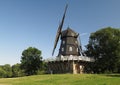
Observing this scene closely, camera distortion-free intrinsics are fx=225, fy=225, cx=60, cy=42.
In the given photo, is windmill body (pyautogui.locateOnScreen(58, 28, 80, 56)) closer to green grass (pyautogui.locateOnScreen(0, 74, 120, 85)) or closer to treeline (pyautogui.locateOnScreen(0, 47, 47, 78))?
treeline (pyautogui.locateOnScreen(0, 47, 47, 78))

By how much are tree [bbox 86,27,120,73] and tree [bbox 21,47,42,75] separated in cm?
1398

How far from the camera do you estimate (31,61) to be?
188 ft

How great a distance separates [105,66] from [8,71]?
227 feet

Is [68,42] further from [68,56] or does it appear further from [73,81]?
[73,81]

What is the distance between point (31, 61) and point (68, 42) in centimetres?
1065

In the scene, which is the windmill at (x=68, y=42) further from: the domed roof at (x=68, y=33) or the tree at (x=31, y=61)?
the tree at (x=31, y=61)

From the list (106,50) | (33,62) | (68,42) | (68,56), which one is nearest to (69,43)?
(68,42)

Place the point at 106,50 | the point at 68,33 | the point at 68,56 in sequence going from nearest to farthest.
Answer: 1. the point at 68,56
2. the point at 106,50
3. the point at 68,33

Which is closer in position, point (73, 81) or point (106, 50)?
point (73, 81)

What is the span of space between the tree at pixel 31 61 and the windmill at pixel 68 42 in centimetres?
499

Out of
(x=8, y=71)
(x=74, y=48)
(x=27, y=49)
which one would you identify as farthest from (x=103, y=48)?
(x=8, y=71)

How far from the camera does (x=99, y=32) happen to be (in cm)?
5959

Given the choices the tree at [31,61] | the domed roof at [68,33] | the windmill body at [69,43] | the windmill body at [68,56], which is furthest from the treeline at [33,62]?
the domed roof at [68,33]

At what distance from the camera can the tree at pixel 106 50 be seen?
5531cm
